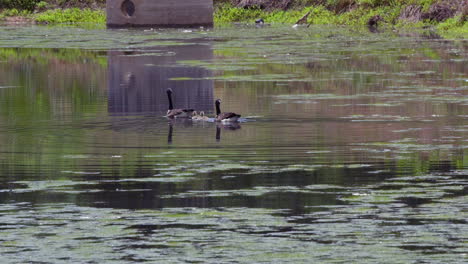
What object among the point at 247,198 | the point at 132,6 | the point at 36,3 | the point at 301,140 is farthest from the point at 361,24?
the point at 247,198

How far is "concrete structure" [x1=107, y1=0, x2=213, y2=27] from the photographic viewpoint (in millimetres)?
53594

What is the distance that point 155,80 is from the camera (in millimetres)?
26422

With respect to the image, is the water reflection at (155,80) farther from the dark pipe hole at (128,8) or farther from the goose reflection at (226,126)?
the dark pipe hole at (128,8)

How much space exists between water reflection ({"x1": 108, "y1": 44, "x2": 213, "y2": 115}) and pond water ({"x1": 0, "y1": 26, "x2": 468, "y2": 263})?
0.07m

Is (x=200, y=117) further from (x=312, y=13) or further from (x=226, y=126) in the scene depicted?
(x=312, y=13)

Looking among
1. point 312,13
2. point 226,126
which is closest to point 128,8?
point 312,13

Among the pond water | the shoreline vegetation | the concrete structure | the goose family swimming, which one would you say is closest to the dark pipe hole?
the concrete structure

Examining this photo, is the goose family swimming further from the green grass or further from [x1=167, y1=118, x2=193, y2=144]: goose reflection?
the green grass

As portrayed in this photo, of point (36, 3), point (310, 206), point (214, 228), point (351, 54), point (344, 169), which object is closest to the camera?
point (214, 228)

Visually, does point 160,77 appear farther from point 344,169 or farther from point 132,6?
point 132,6

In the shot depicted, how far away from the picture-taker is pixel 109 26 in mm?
55156

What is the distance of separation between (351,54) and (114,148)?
62.4 feet

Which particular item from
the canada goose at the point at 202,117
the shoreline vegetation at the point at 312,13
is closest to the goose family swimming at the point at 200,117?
the canada goose at the point at 202,117

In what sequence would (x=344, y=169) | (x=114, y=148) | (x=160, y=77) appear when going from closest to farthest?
1. (x=344, y=169)
2. (x=114, y=148)
3. (x=160, y=77)
